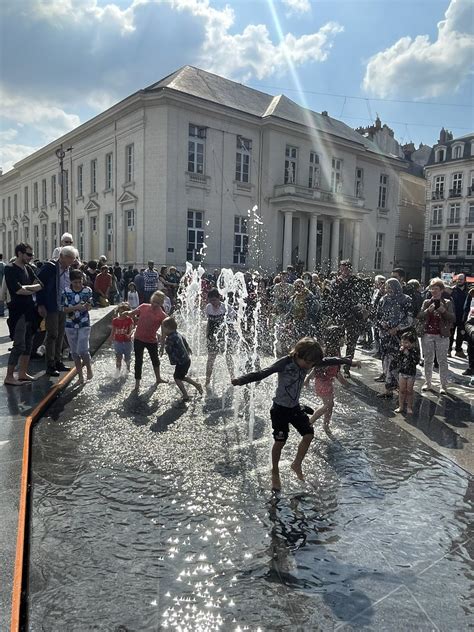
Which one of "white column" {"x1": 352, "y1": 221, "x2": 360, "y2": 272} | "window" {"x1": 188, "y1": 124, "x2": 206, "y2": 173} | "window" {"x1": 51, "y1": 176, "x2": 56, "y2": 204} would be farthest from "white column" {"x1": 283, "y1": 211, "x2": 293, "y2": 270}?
"window" {"x1": 51, "y1": 176, "x2": 56, "y2": 204}

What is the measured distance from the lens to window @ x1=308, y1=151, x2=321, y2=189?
3506 centimetres

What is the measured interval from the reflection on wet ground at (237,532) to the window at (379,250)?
39.2 m

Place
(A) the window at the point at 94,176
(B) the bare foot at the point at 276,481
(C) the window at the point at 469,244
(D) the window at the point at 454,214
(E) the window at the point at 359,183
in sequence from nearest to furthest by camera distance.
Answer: (B) the bare foot at the point at 276,481, (A) the window at the point at 94,176, (E) the window at the point at 359,183, (C) the window at the point at 469,244, (D) the window at the point at 454,214

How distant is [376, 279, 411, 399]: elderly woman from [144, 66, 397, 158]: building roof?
23.3 meters

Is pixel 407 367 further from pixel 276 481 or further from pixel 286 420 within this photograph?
pixel 276 481

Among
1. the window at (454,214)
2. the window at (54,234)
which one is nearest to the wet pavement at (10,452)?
the window at (54,234)

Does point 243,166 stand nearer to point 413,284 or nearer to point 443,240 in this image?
point 413,284

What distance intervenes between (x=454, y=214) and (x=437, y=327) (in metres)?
47.8

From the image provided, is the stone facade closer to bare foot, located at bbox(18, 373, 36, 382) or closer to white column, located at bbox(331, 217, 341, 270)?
white column, located at bbox(331, 217, 341, 270)

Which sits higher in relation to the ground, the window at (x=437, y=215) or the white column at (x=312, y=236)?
the window at (x=437, y=215)

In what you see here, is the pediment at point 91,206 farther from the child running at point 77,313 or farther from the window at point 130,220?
the child running at point 77,313

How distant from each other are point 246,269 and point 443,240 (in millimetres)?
28671

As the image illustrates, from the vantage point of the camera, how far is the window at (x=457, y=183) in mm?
49553

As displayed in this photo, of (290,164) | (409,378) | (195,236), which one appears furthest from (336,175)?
(409,378)
